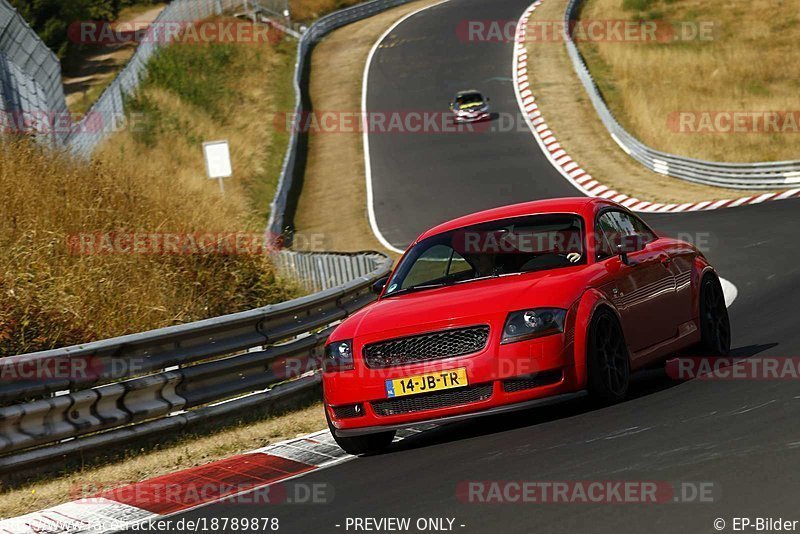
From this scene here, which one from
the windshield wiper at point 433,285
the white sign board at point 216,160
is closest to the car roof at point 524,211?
the windshield wiper at point 433,285

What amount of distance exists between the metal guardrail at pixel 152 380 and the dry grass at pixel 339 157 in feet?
60.1

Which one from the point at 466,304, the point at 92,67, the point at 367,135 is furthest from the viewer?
the point at 92,67

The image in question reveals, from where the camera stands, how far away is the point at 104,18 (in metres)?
65.4

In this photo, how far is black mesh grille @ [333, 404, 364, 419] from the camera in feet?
26.3

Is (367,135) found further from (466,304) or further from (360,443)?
(466,304)

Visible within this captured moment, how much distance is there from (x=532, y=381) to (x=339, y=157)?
3289 cm

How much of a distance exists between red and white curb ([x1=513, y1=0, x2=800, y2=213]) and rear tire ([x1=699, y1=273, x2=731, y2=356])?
56.8ft

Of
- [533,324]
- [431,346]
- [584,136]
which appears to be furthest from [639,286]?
[584,136]

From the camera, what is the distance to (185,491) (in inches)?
293

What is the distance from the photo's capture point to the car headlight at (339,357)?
8.12 m

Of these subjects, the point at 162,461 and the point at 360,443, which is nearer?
the point at 360,443

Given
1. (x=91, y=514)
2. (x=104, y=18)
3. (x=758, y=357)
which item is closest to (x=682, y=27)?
(x=104, y=18)

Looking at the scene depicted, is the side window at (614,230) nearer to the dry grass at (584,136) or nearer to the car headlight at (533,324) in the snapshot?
the car headlight at (533,324)

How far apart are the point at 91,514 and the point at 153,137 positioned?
1321 inches
